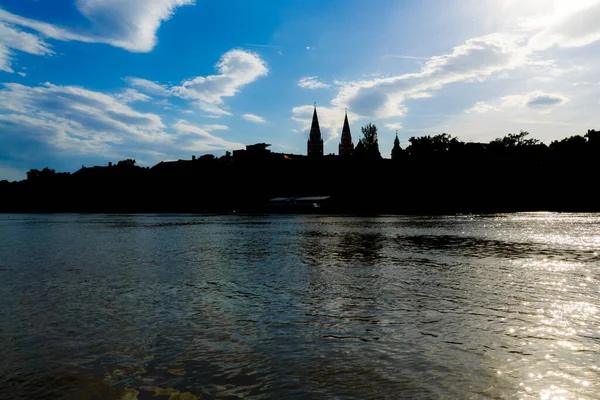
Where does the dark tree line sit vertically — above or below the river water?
above

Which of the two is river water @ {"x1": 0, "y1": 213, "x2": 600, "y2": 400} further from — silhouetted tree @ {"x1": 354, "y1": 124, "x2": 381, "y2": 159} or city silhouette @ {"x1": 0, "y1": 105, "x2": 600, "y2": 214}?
silhouetted tree @ {"x1": 354, "y1": 124, "x2": 381, "y2": 159}

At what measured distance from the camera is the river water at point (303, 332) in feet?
23.4

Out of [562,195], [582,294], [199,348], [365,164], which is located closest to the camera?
[199,348]

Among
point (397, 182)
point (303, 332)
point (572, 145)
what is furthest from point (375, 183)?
point (303, 332)

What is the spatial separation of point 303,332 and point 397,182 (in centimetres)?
11886

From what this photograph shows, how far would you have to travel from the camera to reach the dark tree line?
112375 millimetres

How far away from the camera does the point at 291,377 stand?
744 cm

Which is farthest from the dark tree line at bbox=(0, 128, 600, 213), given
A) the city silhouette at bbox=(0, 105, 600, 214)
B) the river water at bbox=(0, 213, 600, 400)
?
the river water at bbox=(0, 213, 600, 400)

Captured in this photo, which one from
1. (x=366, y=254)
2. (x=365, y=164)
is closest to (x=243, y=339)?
(x=366, y=254)

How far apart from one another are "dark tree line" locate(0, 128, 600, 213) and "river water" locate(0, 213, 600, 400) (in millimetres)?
95193

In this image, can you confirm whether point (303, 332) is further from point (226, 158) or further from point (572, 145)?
point (226, 158)

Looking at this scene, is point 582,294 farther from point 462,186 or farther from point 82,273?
point 462,186

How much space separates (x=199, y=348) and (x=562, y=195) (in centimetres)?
12130

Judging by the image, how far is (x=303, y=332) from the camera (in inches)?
392
